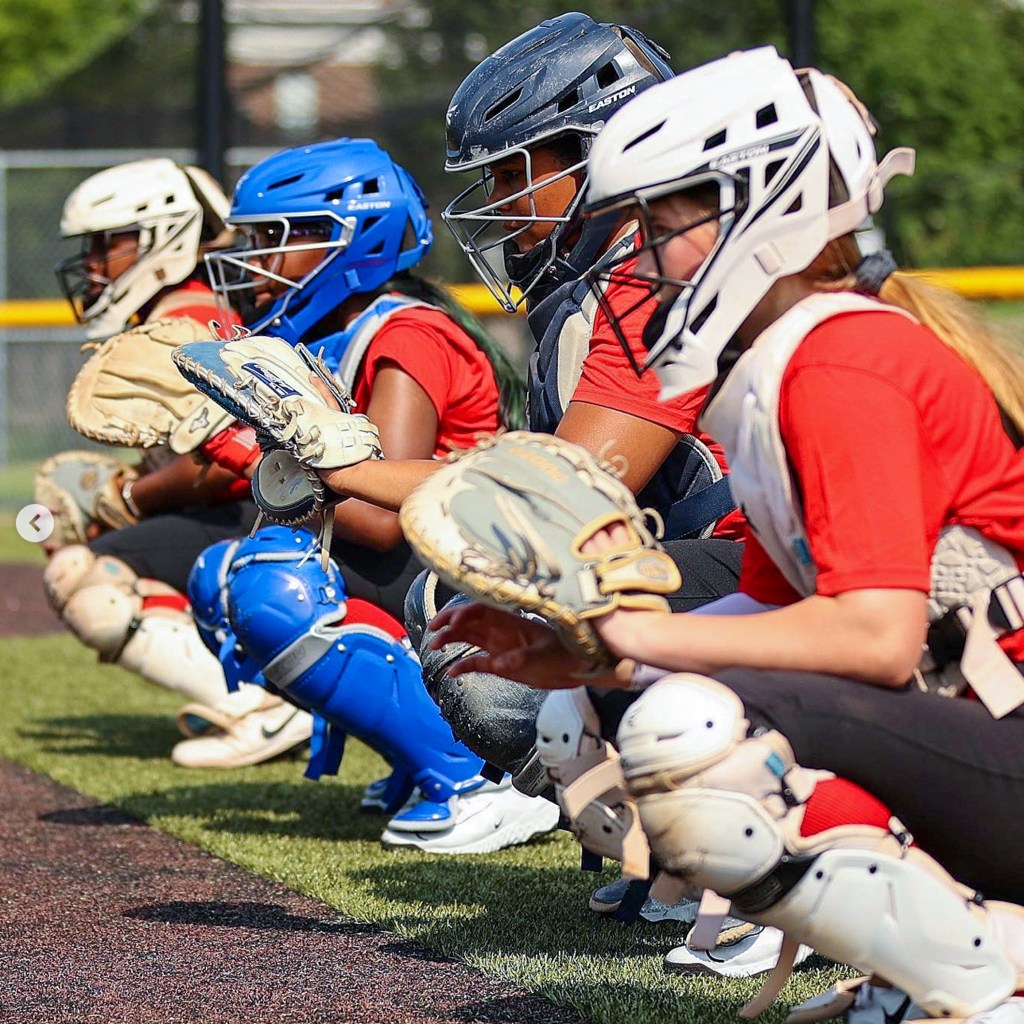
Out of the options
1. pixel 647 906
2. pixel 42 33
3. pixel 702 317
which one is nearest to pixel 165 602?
pixel 647 906

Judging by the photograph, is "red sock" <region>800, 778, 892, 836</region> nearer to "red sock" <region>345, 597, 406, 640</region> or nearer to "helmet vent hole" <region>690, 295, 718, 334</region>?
"helmet vent hole" <region>690, 295, 718, 334</region>

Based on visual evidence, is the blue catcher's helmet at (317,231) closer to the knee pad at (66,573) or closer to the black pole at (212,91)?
the knee pad at (66,573)

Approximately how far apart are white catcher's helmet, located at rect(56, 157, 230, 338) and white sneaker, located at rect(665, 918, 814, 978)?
3.24 meters

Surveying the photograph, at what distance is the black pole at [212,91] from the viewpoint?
10352 millimetres

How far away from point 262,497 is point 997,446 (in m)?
1.36

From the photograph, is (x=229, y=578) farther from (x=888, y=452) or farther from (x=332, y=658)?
(x=888, y=452)

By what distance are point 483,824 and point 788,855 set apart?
76.5 inches

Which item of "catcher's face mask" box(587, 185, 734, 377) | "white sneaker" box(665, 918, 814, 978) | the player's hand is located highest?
"catcher's face mask" box(587, 185, 734, 377)

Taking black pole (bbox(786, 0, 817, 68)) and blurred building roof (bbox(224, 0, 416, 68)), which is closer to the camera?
black pole (bbox(786, 0, 817, 68))

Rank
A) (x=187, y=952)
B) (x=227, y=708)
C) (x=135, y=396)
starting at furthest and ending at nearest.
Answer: (x=227, y=708) < (x=135, y=396) < (x=187, y=952)

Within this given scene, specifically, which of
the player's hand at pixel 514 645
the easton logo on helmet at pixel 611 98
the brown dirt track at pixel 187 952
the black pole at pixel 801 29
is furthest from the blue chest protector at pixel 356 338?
the black pole at pixel 801 29

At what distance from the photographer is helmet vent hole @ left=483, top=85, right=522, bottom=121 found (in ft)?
12.1

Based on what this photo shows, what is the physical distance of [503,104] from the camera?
3691 millimetres

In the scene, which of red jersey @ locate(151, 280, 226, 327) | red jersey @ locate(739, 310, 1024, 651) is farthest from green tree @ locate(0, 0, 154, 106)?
red jersey @ locate(739, 310, 1024, 651)
